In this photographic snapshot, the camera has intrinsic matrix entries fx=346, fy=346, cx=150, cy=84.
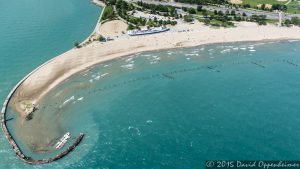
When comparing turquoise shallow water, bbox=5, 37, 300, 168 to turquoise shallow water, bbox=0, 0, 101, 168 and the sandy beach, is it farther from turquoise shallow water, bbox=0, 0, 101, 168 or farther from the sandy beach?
turquoise shallow water, bbox=0, 0, 101, 168

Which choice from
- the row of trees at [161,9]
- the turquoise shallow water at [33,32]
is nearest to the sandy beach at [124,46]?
the turquoise shallow water at [33,32]

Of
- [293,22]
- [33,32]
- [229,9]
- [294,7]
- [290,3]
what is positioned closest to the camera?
[33,32]

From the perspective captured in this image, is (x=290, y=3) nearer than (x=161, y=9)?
No

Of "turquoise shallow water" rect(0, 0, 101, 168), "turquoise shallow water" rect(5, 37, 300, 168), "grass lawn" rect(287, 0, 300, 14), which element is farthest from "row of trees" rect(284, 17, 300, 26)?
"turquoise shallow water" rect(0, 0, 101, 168)

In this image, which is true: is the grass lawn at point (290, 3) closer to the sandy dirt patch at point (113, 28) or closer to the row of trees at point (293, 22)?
the row of trees at point (293, 22)

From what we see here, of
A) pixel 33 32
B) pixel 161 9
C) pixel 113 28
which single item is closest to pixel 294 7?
pixel 161 9

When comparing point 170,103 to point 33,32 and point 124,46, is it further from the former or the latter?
point 33,32

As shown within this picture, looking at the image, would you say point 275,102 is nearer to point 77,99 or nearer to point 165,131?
point 165,131
